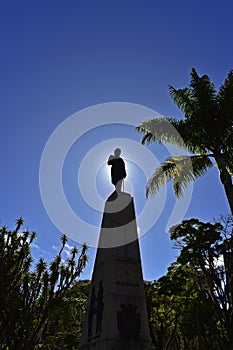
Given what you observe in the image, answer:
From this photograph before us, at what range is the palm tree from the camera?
13414 millimetres

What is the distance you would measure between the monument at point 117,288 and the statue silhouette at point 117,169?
32 millimetres

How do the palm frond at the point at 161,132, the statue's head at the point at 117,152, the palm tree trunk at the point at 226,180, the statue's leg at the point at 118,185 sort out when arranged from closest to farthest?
the statue's leg at the point at 118,185, the statue's head at the point at 117,152, the palm tree trunk at the point at 226,180, the palm frond at the point at 161,132

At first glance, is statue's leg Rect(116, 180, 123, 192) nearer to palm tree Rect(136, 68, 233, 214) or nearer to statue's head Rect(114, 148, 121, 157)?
statue's head Rect(114, 148, 121, 157)

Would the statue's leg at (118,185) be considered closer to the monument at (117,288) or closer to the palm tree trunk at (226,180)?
the monument at (117,288)

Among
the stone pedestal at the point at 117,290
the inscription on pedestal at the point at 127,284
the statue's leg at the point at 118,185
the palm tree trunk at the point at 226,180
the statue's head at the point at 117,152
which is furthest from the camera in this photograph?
the palm tree trunk at the point at 226,180

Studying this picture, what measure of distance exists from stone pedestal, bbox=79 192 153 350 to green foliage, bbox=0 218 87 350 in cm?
673

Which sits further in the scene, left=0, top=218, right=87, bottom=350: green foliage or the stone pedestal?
left=0, top=218, right=87, bottom=350: green foliage

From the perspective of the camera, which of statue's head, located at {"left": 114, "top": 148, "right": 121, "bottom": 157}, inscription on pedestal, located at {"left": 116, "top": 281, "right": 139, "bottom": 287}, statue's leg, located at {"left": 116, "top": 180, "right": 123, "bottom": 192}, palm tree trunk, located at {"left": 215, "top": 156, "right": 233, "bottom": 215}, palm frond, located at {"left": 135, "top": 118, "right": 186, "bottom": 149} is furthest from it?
palm frond, located at {"left": 135, "top": 118, "right": 186, "bottom": 149}

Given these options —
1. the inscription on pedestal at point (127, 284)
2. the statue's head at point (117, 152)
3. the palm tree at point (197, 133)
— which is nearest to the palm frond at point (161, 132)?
the palm tree at point (197, 133)

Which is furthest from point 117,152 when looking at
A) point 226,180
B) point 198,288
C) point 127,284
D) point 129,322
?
point 198,288

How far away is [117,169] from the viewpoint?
10.3m

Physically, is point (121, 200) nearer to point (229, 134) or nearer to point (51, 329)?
point (229, 134)

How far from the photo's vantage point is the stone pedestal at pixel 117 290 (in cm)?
736

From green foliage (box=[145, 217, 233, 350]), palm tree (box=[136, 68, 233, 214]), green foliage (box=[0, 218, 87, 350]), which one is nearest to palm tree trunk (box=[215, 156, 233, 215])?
palm tree (box=[136, 68, 233, 214])
